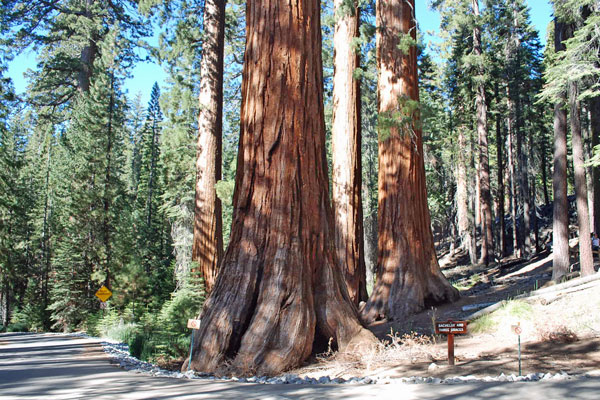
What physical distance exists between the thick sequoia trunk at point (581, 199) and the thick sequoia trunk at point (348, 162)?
639 centimetres

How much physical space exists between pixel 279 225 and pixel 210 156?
21.4 feet

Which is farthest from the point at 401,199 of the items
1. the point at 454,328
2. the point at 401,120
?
the point at 454,328

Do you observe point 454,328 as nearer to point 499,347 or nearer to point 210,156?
point 499,347

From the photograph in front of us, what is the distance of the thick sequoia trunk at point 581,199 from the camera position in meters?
14.1

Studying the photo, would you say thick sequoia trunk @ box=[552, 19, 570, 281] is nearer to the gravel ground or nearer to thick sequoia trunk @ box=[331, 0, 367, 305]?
thick sequoia trunk @ box=[331, 0, 367, 305]

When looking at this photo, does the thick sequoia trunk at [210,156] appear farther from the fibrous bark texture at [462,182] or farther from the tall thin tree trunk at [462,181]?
the fibrous bark texture at [462,182]

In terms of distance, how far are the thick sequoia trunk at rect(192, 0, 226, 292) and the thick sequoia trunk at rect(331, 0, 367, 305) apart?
331 cm

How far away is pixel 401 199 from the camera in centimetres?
1144

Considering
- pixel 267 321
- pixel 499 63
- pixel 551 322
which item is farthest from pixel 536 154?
pixel 267 321

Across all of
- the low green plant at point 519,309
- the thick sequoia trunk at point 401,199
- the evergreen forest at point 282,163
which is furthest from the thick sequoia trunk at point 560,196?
the low green plant at point 519,309

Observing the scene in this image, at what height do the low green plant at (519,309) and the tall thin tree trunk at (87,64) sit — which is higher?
the tall thin tree trunk at (87,64)

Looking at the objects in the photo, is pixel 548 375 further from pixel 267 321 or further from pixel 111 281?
pixel 111 281

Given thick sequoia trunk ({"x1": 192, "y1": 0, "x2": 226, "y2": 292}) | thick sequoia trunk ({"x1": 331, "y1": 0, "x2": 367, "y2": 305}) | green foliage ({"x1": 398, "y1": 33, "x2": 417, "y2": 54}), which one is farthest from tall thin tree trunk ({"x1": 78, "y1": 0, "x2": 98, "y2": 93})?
green foliage ({"x1": 398, "y1": 33, "x2": 417, "y2": 54})

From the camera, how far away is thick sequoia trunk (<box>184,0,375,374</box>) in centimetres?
700
